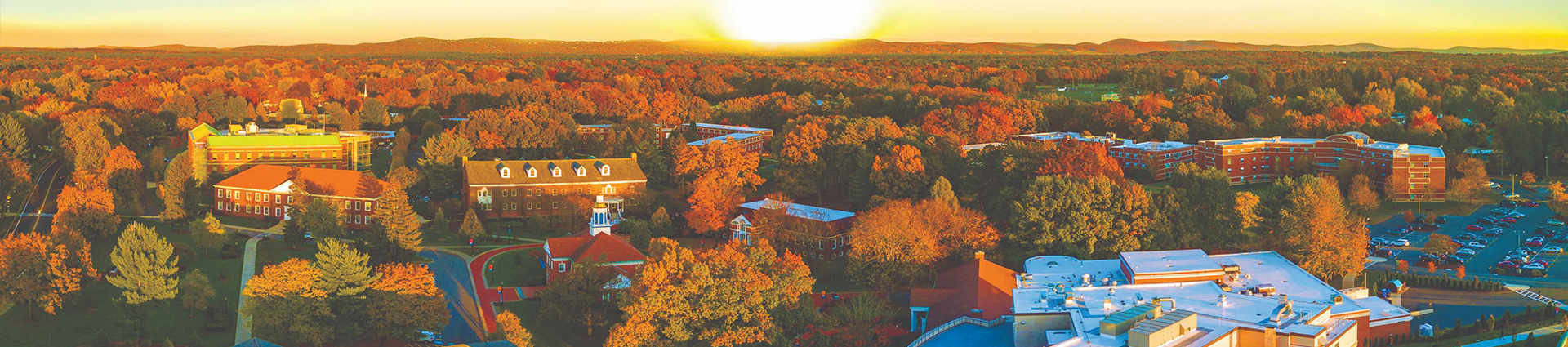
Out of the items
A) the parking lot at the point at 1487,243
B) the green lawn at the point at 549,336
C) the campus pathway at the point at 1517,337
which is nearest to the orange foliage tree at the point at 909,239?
the green lawn at the point at 549,336

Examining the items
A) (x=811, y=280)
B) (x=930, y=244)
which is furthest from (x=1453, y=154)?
(x=811, y=280)

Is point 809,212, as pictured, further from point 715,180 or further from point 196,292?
point 196,292

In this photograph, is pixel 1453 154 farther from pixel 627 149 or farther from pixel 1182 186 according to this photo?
pixel 627 149

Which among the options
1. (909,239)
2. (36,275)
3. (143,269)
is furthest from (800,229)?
(36,275)

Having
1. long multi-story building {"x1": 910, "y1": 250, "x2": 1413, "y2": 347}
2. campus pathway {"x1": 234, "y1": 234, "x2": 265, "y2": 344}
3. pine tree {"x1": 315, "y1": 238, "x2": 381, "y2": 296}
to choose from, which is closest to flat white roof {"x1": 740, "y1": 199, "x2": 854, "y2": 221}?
long multi-story building {"x1": 910, "y1": 250, "x2": 1413, "y2": 347}

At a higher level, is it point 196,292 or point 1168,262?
point 1168,262

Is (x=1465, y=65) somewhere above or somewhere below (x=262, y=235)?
above

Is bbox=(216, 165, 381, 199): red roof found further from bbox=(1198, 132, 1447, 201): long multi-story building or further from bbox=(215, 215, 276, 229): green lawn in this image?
bbox=(1198, 132, 1447, 201): long multi-story building
